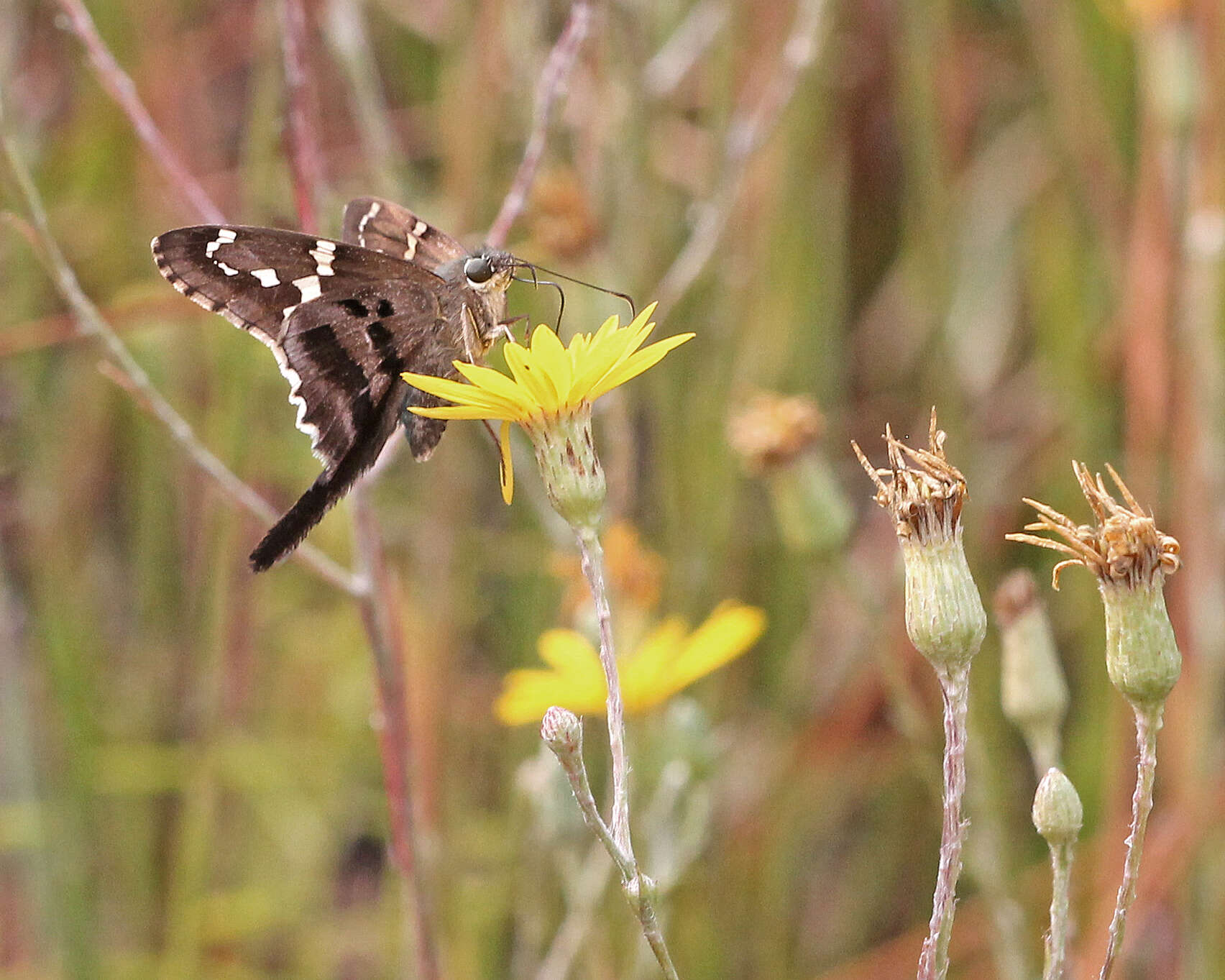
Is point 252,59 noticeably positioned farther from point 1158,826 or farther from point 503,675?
point 1158,826

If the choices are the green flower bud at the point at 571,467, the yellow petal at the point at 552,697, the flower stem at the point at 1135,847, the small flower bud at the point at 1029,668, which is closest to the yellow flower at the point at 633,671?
the yellow petal at the point at 552,697

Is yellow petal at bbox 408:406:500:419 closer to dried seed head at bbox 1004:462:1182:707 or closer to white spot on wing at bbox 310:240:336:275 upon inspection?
white spot on wing at bbox 310:240:336:275

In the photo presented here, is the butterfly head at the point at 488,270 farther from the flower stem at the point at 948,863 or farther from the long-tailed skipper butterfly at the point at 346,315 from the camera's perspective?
the flower stem at the point at 948,863

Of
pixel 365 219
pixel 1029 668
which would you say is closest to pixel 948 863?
pixel 1029 668

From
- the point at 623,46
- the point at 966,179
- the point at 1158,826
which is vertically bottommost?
the point at 1158,826

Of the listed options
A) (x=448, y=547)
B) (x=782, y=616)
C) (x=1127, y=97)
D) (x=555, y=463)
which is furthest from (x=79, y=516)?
(x=1127, y=97)

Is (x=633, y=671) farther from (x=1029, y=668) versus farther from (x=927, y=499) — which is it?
(x=927, y=499)
